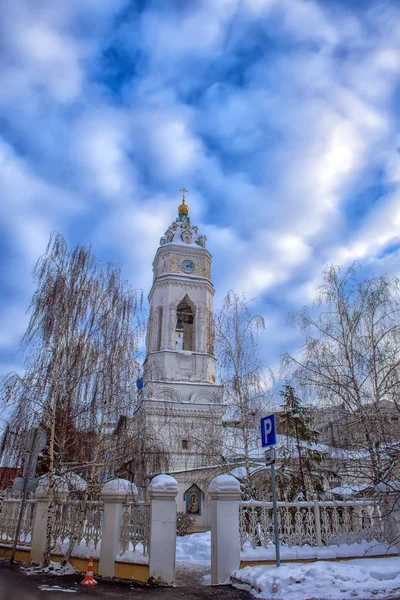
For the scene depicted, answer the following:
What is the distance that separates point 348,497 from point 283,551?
3318 mm

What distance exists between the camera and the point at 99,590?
7.09 meters

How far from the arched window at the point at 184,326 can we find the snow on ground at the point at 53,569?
20129 millimetres

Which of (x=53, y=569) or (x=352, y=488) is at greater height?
(x=352, y=488)

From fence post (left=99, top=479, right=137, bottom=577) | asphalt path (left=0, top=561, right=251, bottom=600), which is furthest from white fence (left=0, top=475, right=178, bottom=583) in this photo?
asphalt path (left=0, top=561, right=251, bottom=600)

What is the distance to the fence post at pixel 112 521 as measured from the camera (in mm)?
8242

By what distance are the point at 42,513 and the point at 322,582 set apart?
724cm

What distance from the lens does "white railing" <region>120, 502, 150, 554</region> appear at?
8.24 metres

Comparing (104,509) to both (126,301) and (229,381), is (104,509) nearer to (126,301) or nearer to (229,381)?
(126,301)

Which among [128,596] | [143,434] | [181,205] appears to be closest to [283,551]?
[128,596]

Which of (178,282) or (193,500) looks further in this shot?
(178,282)

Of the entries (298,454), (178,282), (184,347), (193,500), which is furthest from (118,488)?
(178,282)

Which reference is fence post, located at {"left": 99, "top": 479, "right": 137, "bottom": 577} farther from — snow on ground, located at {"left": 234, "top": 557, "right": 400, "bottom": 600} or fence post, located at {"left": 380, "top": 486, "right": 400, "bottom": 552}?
fence post, located at {"left": 380, "top": 486, "right": 400, "bottom": 552}

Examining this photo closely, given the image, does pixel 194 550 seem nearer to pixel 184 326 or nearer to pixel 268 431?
pixel 268 431

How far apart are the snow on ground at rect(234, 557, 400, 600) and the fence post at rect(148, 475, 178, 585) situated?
1.53 metres
